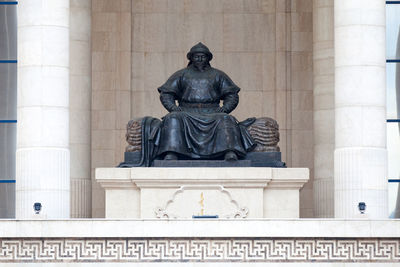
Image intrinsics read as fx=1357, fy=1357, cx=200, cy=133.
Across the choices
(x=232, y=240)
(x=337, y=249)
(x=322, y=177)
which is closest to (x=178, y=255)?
(x=232, y=240)

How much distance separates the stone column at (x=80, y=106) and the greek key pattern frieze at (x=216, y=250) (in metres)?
6.15

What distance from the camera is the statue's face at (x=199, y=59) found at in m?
30.5

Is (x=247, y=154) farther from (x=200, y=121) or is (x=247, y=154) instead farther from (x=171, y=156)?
(x=171, y=156)

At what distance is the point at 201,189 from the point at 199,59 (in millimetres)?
3468

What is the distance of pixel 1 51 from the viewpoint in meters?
34.3

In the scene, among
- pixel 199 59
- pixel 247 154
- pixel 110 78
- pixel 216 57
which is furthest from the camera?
pixel 216 57

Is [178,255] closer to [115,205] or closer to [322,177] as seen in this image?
[115,205]

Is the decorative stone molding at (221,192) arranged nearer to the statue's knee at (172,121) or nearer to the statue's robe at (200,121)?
the statue's robe at (200,121)

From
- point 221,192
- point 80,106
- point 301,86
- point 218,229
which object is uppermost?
point 301,86

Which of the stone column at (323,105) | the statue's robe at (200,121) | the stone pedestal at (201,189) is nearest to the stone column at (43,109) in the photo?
the stone pedestal at (201,189)

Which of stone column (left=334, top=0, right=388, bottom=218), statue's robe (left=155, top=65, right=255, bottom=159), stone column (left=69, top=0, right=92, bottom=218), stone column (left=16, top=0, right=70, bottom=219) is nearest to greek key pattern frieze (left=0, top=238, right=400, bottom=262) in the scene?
stone column (left=334, top=0, right=388, bottom=218)

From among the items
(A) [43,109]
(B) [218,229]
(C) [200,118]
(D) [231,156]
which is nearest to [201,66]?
(C) [200,118]

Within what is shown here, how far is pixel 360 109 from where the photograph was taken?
28.5 metres

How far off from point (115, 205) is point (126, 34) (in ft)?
24.0
